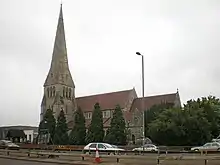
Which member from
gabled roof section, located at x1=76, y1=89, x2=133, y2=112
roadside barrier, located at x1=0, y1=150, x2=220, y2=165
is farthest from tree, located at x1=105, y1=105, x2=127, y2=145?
roadside barrier, located at x1=0, y1=150, x2=220, y2=165

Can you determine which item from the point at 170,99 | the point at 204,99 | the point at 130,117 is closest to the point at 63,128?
the point at 130,117

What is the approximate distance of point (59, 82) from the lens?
118875 mm

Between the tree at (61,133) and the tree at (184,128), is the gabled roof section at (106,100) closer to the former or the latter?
the tree at (61,133)

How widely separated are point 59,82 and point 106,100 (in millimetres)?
15977

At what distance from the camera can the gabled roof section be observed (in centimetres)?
11262

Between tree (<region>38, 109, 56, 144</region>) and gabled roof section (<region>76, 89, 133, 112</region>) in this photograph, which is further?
gabled roof section (<region>76, 89, 133, 112</region>)

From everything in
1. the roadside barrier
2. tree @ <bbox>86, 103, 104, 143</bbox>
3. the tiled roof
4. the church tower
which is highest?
the church tower

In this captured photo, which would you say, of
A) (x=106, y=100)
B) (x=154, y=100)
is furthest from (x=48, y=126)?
(x=154, y=100)

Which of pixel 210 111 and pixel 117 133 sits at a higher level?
pixel 210 111

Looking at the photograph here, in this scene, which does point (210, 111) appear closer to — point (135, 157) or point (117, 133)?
point (117, 133)

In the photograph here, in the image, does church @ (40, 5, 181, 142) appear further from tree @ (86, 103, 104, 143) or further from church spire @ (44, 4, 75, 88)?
tree @ (86, 103, 104, 143)

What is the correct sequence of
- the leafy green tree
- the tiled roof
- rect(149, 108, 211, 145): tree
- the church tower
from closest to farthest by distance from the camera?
rect(149, 108, 211, 145): tree → the leafy green tree → the tiled roof → the church tower

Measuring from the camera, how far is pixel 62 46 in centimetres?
11831

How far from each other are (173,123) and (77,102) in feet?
224
